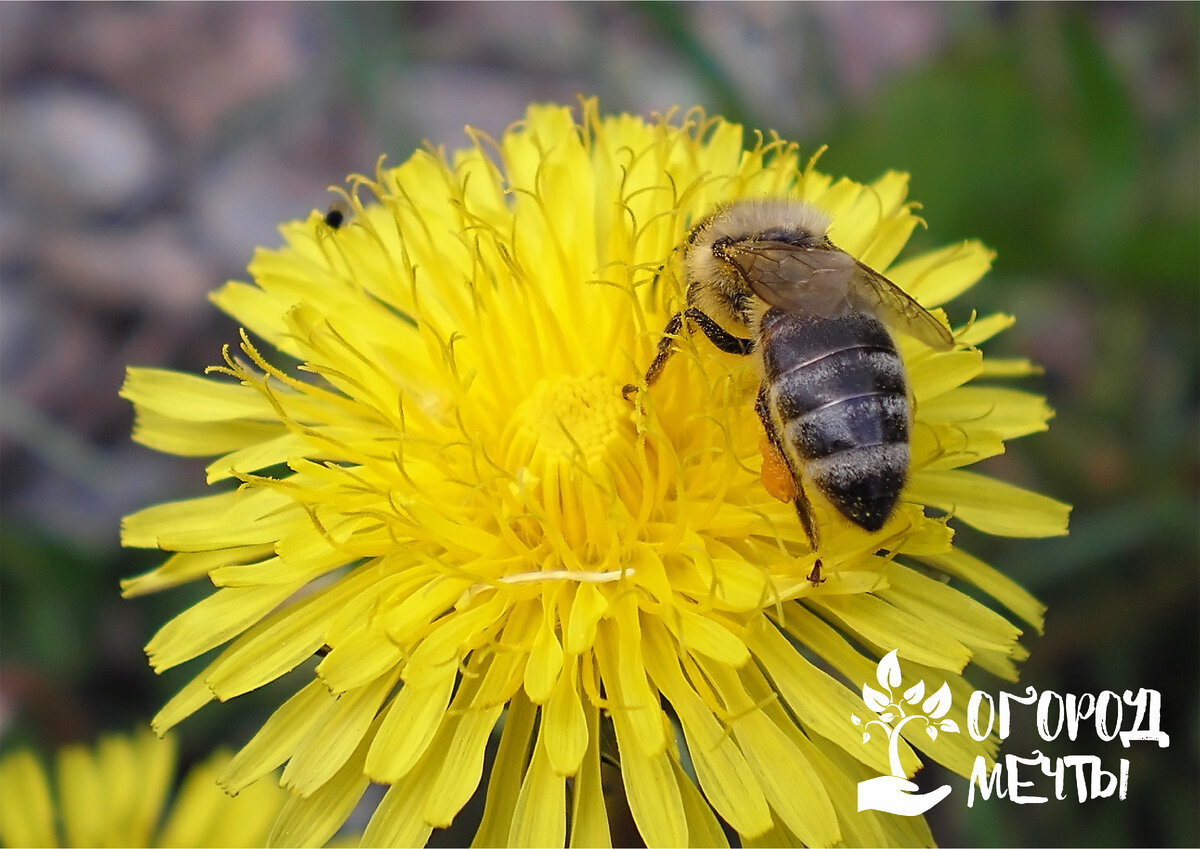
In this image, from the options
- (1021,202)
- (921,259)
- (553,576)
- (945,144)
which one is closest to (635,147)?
(921,259)

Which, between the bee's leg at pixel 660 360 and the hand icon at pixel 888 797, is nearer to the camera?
the hand icon at pixel 888 797

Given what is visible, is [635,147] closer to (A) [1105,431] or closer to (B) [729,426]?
(B) [729,426]

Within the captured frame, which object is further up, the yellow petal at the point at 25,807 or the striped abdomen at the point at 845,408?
the striped abdomen at the point at 845,408

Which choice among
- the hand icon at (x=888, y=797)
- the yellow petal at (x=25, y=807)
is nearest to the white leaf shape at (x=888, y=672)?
the hand icon at (x=888, y=797)

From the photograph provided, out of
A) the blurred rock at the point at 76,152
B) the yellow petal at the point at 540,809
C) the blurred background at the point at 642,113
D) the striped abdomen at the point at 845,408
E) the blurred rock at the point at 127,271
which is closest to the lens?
the striped abdomen at the point at 845,408

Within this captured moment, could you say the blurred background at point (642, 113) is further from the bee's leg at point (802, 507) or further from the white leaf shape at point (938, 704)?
the bee's leg at point (802, 507)

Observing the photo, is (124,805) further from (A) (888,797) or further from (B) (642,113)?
(B) (642,113)
